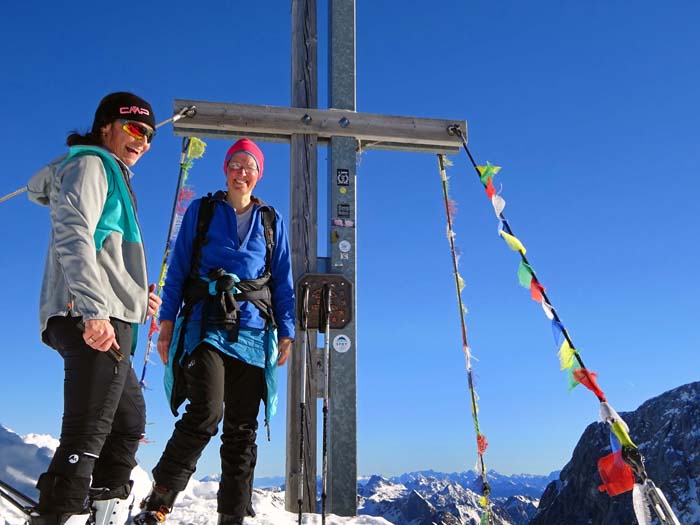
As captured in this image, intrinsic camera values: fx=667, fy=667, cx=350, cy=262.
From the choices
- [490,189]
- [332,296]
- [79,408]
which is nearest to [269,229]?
[79,408]

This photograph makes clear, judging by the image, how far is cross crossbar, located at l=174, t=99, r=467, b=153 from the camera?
5.50m

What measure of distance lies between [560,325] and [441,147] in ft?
7.32

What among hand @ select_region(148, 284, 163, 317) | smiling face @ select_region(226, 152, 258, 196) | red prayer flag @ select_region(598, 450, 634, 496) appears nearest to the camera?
hand @ select_region(148, 284, 163, 317)

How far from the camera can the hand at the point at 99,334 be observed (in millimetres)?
2346

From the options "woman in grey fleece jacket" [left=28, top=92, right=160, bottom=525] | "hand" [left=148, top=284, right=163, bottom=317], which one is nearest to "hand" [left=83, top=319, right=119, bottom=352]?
"woman in grey fleece jacket" [left=28, top=92, right=160, bottom=525]

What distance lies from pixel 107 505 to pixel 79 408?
0.51 meters

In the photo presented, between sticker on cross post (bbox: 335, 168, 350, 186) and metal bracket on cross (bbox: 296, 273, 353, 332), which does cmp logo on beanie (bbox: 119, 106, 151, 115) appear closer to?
metal bracket on cross (bbox: 296, 273, 353, 332)

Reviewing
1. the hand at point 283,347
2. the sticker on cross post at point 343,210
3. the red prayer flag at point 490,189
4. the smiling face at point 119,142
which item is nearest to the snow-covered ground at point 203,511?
the hand at point 283,347

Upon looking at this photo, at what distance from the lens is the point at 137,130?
287 centimetres

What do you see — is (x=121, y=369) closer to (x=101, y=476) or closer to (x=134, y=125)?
(x=101, y=476)

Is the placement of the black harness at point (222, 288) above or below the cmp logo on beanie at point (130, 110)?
below

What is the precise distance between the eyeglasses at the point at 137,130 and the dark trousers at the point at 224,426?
1109mm

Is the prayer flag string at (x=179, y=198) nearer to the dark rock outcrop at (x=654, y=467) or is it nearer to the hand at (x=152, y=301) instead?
the hand at (x=152, y=301)

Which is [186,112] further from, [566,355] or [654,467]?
[654,467]
